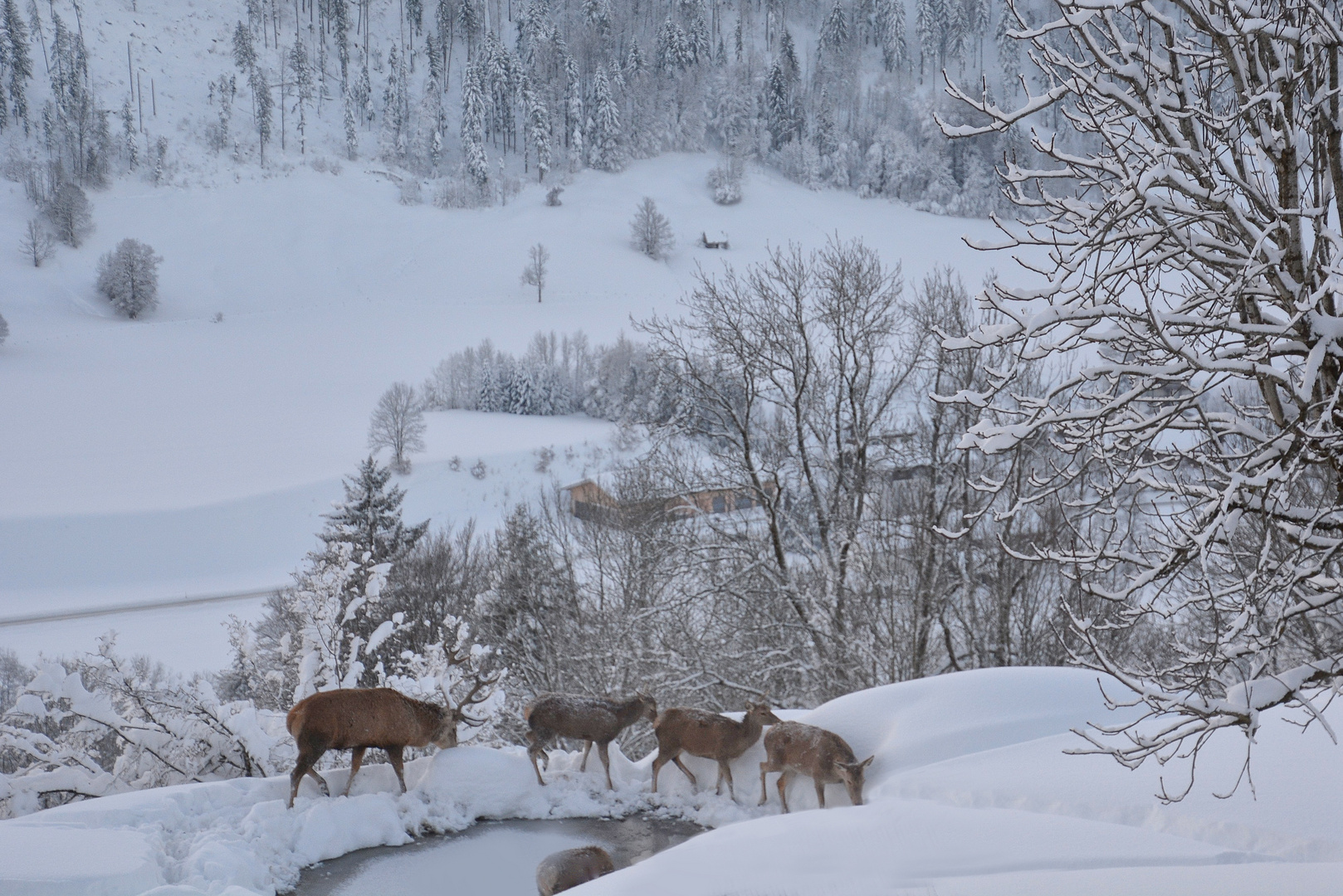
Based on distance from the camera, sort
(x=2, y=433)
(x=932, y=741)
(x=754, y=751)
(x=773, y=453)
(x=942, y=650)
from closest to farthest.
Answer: (x=932, y=741)
(x=754, y=751)
(x=942, y=650)
(x=773, y=453)
(x=2, y=433)

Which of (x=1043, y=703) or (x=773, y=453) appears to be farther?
(x=773, y=453)

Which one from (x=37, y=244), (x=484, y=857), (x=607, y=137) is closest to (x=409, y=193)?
(x=607, y=137)

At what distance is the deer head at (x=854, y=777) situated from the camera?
4445mm

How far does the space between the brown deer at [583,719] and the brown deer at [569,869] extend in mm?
1266

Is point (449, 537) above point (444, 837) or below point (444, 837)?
above

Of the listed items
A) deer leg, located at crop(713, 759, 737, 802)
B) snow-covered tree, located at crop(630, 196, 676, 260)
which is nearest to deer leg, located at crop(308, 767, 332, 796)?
deer leg, located at crop(713, 759, 737, 802)

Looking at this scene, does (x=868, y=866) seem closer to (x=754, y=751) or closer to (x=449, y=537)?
(x=754, y=751)

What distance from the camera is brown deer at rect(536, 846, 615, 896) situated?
380 cm

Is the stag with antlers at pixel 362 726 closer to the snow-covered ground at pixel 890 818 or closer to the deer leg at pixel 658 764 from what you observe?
the snow-covered ground at pixel 890 818

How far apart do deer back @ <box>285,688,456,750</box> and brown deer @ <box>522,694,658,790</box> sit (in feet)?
2.06

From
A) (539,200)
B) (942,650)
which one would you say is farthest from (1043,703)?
(539,200)

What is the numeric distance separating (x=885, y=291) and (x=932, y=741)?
10.4 m

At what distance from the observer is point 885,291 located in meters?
13.9

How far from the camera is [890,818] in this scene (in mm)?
3748
